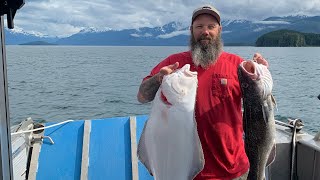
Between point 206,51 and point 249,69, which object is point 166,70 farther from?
point 249,69

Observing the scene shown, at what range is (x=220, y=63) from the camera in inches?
119

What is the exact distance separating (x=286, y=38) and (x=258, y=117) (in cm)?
7996

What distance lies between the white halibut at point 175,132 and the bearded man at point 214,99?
0.25 metres

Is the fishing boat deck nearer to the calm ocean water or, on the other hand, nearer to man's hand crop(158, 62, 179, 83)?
man's hand crop(158, 62, 179, 83)

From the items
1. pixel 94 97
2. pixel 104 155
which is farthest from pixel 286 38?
pixel 104 155

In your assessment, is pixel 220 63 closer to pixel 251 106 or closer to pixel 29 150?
pixel 251 106

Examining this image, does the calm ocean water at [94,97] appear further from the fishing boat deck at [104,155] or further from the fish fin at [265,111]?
the fish fin at [265,111]

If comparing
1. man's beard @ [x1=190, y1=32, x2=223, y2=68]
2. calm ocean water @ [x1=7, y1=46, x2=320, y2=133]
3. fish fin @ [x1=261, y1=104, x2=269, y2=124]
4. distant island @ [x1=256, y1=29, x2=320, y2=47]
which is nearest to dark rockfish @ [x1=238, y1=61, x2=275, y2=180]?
fish fin @ [x1=261, y1=104, x2=269, y2=124]

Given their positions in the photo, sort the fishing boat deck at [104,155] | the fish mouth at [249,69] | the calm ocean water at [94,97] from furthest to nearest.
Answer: the calm ocean water at [94,97]
the fishing boat deck at [104,155]
the fish mouth at [249,69]

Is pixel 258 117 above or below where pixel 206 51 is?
below

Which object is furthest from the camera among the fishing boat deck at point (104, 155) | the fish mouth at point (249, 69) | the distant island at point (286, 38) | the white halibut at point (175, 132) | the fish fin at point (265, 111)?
the distant island at point (286, 38)

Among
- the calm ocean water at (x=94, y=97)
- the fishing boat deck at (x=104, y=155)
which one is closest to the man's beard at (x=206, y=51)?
the fishing boat deck at (x=104, y=155)

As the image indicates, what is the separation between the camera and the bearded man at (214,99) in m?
2.92

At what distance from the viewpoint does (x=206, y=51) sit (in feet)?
9.75
